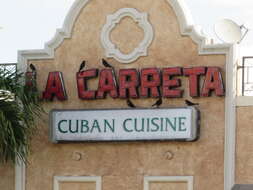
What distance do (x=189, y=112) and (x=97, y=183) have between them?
120 inches

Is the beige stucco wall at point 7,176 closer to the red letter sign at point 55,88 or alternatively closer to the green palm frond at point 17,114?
the green palm frond at point 17,114

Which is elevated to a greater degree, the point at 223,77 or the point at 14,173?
the point at 223,77

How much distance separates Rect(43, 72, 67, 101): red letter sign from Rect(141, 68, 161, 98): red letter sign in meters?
2.16

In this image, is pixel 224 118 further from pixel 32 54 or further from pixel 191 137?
pixel 32 54

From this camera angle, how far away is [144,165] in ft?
127

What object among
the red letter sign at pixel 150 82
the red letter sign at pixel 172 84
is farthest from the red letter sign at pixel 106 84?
the red letter sign at pixel 172 84

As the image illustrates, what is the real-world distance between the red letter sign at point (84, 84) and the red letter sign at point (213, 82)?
2.98 m

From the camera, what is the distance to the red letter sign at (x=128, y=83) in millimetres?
38688

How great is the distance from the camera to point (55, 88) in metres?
39.5

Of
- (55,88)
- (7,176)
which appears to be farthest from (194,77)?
(7,176)

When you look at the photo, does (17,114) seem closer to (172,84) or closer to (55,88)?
(55,88)

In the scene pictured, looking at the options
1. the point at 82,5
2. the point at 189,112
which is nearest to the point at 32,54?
the point at 82,5

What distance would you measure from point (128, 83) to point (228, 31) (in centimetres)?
279

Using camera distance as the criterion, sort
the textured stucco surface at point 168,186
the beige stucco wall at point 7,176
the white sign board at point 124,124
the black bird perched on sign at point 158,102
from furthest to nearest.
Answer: the beige stucco wall at point 7,176 < the black bird perched on sign at point 158,102 < the textured stucco surface at point 168,186 < the white sign board at point 124,124
